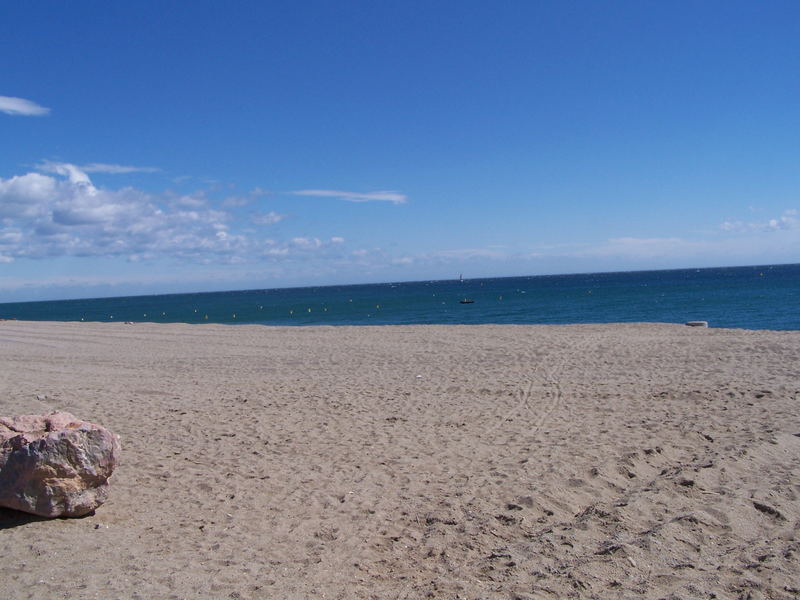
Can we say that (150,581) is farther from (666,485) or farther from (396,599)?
(666,485)

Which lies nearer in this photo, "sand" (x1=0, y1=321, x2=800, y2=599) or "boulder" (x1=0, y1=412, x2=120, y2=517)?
"sand" (x1=0, y1=321, x2=800, y2=599)

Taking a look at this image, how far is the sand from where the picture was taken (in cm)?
448

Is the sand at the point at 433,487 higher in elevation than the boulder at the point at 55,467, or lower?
lower

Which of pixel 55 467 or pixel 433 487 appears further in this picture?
pixel 433 487

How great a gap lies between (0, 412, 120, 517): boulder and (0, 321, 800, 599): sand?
18cm

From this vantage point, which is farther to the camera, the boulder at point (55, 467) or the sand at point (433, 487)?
the boulder at point (55, 467)

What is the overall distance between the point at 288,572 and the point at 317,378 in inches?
364

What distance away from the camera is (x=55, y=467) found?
5.11 m

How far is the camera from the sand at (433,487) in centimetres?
448

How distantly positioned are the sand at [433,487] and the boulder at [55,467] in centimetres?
18

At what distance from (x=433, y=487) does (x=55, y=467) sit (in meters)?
3.50

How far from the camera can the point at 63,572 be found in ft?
14.6

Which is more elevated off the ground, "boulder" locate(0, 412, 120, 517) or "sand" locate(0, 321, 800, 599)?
"boulder" locate(0, 412, 120, 517)

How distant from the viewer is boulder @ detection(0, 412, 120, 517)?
5.05 metres
